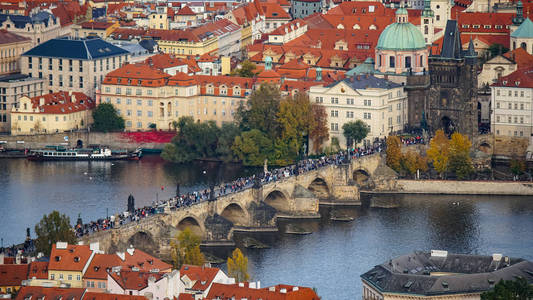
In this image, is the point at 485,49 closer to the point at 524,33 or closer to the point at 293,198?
the point at 524,33

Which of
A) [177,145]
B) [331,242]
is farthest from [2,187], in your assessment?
[331,242]

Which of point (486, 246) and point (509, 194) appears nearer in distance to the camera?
point (486, 246)

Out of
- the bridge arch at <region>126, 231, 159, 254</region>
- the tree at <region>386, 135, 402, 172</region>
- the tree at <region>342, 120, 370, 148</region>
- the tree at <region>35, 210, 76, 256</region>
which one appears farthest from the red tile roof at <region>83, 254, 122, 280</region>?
the tree at <region>342, 120, 370, 148</region>

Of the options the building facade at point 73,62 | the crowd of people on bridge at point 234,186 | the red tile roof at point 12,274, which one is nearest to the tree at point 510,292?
the red tile roof at point 12,274

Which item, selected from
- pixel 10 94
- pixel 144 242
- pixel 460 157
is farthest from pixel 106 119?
pixel 144 242

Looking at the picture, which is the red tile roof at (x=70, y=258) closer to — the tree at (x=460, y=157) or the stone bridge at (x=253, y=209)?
the stone bridge at (x=253, y=209)

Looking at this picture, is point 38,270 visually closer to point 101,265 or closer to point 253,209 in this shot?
point 101,265

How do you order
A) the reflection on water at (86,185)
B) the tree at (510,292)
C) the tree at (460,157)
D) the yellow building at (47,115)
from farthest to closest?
the yellow building at (47,115) → the tree at (460,157) → the reflection on water at (86,185) → the tree at (510,292)
